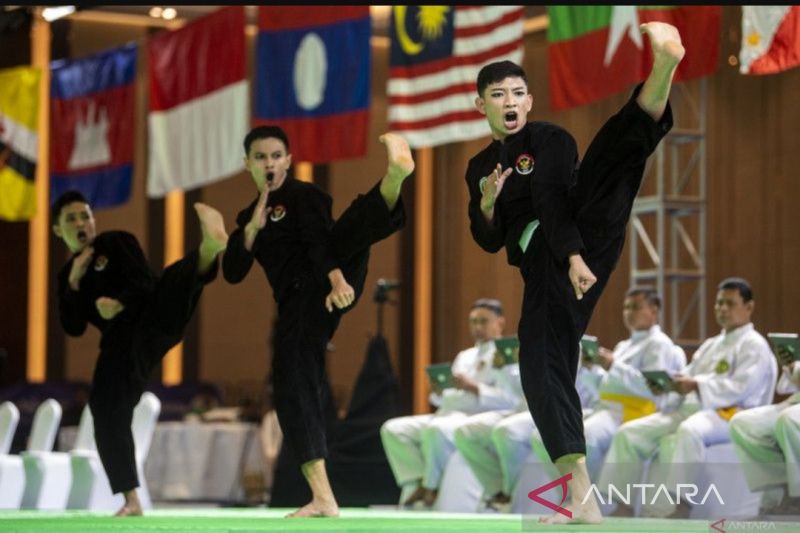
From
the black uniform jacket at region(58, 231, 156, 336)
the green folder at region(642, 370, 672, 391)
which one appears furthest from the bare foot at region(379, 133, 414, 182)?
the green folder at region(642, 370, 672, 391)

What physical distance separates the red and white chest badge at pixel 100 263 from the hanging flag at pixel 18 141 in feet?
24.0

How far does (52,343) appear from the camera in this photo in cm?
1555

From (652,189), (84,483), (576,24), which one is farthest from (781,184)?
(84,483)

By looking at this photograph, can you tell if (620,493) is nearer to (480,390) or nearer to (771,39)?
(480,390)

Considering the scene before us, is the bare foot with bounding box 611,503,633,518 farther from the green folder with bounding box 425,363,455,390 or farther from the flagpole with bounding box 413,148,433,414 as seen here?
the flagpole with bounding box 413,148,433,414

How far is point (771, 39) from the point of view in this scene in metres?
8.55

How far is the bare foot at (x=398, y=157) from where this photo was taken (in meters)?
5.24

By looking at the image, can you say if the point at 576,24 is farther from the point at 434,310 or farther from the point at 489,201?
the point at 434,310

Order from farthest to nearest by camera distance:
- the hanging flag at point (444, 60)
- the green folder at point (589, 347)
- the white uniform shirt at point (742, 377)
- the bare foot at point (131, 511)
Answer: the hanging flag at point (444, 60) → the green folder at point (589, 347) → the white uniform shirt at point (742, 377) → the bare foot at point (131, 511)

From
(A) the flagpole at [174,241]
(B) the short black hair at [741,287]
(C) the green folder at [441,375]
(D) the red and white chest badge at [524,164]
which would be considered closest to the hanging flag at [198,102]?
(A) the flagpole at [174,241]

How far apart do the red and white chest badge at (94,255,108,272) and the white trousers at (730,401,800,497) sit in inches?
125

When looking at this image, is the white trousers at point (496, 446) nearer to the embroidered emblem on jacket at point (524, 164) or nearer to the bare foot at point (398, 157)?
the bare foot at point (398, 157)

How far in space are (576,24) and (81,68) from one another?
18.7 feet

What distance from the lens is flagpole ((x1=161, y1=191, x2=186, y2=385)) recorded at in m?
15.7
